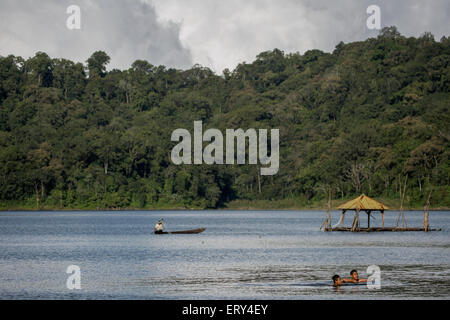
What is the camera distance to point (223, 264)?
3947 cm

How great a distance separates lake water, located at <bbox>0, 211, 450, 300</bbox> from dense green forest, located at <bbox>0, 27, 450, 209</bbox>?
50.6m

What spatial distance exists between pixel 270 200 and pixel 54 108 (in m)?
48.4

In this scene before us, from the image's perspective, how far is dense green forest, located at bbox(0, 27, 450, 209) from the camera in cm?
11344

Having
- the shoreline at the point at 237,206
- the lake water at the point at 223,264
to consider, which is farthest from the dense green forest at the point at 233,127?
the lake water at the point at 223,264

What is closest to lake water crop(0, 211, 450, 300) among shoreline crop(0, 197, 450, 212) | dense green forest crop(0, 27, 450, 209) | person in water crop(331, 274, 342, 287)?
person in water crop(331, 274, 342, 287)

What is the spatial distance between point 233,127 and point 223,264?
10791 centimetres

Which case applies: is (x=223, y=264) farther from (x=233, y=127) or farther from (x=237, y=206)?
(x=233, y=127)

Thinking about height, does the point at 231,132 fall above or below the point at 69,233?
above

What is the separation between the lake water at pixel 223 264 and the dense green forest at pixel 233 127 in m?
50.6

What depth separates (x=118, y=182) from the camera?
126 meters

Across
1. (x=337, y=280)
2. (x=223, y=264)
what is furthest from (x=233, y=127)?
(x=337, y=280)
